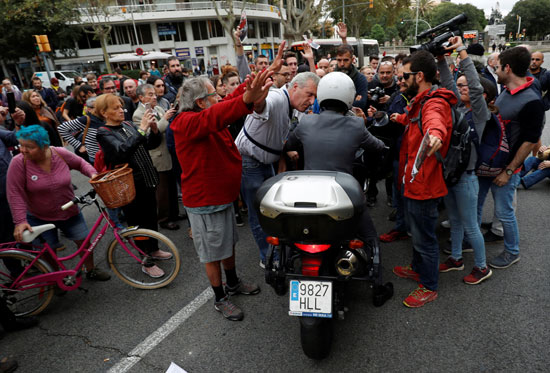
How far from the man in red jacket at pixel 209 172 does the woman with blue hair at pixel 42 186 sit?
1383mm

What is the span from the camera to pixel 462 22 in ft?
9.18

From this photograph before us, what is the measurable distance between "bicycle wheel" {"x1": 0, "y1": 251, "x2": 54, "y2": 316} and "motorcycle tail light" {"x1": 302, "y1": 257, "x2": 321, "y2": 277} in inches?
94.9

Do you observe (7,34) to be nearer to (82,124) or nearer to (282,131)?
(82,124)

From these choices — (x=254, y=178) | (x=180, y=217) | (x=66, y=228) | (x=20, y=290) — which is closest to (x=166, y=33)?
(x=180, y=217)

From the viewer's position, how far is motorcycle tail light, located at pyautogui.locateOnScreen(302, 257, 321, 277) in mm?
2281

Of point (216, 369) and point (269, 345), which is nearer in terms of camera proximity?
point (216, 369)

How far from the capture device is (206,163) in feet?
8.55

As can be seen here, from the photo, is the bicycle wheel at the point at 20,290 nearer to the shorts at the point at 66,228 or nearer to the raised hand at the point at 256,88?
the shorts at the point at 66,228

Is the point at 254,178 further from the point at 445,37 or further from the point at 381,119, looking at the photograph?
the point at 445,37

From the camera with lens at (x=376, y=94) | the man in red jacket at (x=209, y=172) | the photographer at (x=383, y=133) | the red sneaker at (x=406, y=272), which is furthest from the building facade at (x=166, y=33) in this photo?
the man in red jacket at (x=209, y=172)

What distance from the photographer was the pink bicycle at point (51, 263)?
3.06 m

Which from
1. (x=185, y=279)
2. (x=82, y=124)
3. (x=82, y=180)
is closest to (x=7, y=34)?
(x=82, y=180)

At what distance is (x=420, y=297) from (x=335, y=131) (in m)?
1.62

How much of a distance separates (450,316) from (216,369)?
1867mm
